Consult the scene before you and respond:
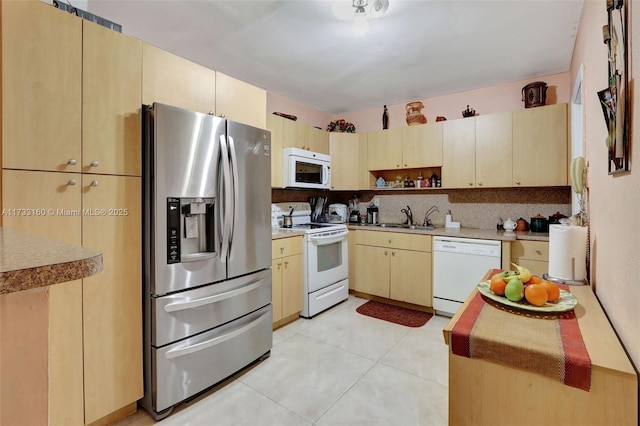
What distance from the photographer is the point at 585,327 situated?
100cm

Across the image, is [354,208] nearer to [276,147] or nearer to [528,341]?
[276,147]

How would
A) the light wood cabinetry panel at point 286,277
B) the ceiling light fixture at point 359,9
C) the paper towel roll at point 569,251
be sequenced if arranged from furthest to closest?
the light wood cabinetry panel at point 286,277 → the ceiling light fixture at point 359,9 → the paper towel roll at point 569,251

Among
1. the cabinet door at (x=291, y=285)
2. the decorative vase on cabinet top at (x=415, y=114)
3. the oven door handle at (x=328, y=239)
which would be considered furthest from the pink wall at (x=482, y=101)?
the cabinet door at (x=291, y=285)

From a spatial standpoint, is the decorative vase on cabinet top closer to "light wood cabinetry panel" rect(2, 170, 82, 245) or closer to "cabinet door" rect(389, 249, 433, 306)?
"cabinet door" rect(389, 249, 433, 306)

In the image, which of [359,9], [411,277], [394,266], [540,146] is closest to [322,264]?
[394,266]

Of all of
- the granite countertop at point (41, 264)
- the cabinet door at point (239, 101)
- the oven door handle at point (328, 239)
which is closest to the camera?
A: the granite countertop at point (41, 264)

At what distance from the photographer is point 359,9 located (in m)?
1.96

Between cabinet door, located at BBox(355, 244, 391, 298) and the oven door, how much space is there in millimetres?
182

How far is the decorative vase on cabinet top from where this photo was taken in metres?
3.71

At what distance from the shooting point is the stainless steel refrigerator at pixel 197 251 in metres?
1.73

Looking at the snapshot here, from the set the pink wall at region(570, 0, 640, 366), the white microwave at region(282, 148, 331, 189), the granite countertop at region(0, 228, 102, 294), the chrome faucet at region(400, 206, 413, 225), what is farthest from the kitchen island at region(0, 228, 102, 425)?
the chrome faucet at region(400, 206, 413, 225)

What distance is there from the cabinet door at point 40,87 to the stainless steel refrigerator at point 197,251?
1.16 feet

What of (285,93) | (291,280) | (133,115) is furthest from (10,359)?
(285,93)

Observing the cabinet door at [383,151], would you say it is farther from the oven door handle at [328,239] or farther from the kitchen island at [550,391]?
the kitchen island at [550,391]
